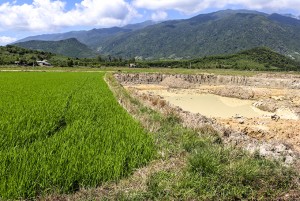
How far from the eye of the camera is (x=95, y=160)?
6586 mm

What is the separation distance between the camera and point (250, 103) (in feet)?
111

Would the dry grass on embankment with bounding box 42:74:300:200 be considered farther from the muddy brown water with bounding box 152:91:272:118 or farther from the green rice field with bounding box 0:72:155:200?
the muddy brown water with bounding box 152:91:272:118

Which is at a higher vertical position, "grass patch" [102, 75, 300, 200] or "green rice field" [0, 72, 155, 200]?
"green rice field" [0, 72, 155, 200]

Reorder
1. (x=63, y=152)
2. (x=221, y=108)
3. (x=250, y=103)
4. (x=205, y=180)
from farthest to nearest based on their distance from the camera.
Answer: (x=250, y=103)
(x=221, y=108)
(x=63, y=152)
(x=205, y=180)

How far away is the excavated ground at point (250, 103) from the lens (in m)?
11.6

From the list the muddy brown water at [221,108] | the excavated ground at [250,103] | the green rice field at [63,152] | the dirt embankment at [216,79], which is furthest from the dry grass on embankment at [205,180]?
the dirt embankment at [216,79]

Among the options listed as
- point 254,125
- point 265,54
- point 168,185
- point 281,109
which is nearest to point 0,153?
point 168,185

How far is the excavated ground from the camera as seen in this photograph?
11606 millimetres

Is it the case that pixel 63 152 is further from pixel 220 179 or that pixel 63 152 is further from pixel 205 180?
pixel 220 179

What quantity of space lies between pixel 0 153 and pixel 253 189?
5063mm

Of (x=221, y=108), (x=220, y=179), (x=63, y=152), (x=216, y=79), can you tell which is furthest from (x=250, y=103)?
(x=216, y=79)

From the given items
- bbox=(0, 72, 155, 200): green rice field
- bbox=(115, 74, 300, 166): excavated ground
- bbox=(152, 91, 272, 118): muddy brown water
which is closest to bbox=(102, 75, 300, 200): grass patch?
bbox=(0, 72, 155, 200): green rice field

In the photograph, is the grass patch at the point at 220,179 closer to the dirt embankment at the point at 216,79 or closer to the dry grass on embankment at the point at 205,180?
the dry grass on embankment at the point at 205,180

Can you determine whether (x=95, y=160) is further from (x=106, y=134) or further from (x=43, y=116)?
(x=43, y=116)
